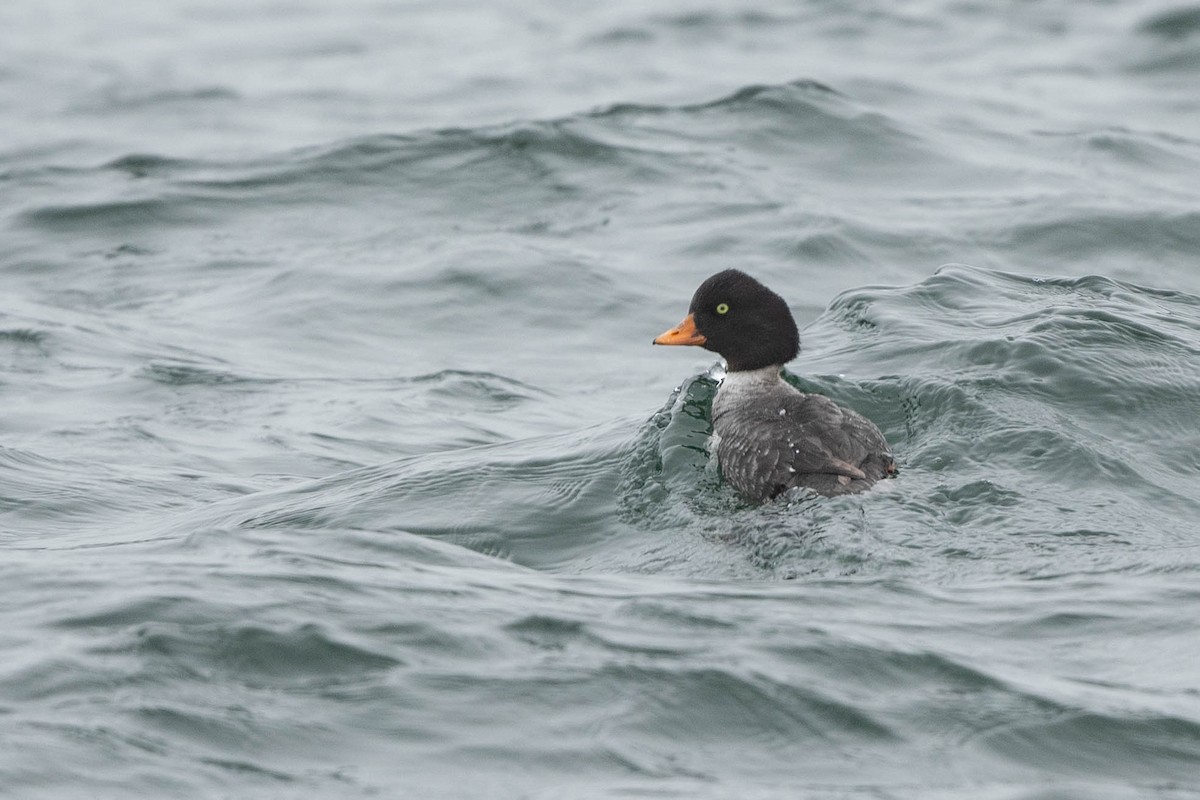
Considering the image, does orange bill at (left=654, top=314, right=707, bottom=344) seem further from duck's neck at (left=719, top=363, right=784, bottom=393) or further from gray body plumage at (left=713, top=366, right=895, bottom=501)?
gray body plumage at (left=713, top=366, right=895, bottom=501)

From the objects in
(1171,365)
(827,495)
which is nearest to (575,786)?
(827,495)

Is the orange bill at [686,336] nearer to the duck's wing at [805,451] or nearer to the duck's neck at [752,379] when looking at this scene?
the duck's neck at [752,379]

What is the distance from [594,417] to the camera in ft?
43.2

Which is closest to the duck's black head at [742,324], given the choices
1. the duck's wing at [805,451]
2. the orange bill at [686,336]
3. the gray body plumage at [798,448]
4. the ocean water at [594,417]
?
the orange bill at [686,336]

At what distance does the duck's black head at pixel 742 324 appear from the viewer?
1085 centimetres

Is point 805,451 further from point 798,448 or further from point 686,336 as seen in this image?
point 686,336

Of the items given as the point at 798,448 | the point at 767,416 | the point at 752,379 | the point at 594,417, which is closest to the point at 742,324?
the point at 752,379

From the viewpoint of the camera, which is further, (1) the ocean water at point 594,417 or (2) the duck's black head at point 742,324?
(2) the duck's black head at point 742,324

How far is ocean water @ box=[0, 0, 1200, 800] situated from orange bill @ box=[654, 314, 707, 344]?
23.5 inches

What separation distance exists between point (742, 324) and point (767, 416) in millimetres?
→ 1045

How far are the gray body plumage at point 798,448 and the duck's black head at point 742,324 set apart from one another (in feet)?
1.52

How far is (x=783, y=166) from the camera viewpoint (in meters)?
19.5

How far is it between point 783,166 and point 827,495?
10888mm

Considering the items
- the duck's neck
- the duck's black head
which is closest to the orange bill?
the duck's black head
